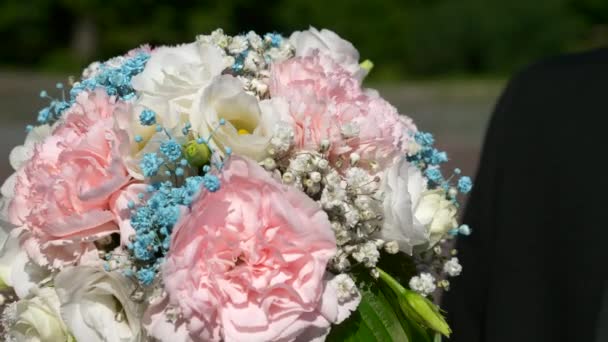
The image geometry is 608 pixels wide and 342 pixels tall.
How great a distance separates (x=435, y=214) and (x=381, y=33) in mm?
15244

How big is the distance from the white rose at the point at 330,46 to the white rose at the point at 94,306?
398mm

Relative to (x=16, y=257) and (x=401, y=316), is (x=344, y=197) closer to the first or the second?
(x=401, y=316)

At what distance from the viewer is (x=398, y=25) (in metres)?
16.4

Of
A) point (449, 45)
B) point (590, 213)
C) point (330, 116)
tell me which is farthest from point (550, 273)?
point (449, 45)

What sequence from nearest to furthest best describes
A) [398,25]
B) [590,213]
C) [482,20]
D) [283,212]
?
[283,212], [590,213], [482,20], [398,25]

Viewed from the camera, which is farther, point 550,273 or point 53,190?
point 550,273

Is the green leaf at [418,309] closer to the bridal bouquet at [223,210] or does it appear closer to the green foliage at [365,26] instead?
the bridal bouquet at [223,210]

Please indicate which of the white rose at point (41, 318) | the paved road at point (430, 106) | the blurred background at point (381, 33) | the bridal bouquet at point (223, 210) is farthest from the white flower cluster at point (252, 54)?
the blurred background at point (381, 33)

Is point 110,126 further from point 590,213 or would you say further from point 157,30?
point 157,30

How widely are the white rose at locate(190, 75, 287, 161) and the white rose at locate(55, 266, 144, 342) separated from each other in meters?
0.21

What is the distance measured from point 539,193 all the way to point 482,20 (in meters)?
12.7

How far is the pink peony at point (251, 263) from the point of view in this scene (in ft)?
3.63

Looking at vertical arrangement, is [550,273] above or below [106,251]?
below

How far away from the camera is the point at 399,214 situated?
1.20 m
